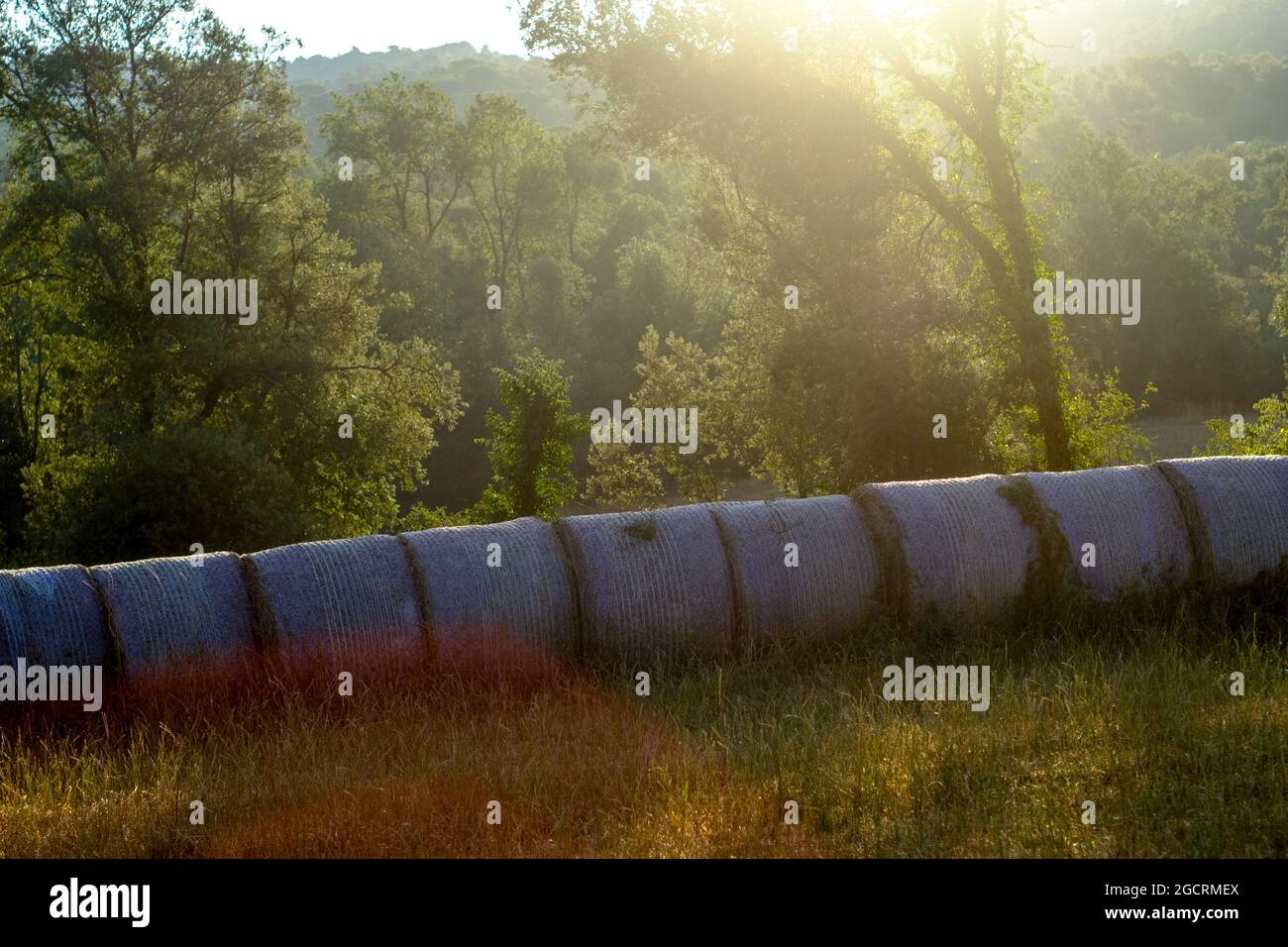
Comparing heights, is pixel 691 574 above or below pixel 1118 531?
below

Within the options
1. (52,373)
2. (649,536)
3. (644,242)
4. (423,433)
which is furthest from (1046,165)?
(649,536)

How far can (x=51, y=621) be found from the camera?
9.05 meters

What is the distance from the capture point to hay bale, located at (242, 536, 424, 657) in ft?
31.3

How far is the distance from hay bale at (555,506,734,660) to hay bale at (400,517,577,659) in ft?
0.62

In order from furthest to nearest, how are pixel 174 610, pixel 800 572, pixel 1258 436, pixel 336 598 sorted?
pixel 1258 436 < pixel 800 572 < pixel 336 598 < pixel 174 610

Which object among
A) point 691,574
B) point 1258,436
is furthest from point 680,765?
point 1258,436

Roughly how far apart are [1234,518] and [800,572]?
391cm

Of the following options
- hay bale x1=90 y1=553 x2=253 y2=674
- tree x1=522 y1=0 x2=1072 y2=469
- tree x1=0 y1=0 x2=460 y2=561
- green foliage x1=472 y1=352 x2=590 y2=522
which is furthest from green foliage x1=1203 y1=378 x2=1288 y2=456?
tree x1=0 y1=0 x2=460 y2=561

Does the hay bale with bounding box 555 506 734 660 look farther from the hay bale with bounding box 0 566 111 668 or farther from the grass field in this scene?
the hay bale with bounding box 0 566 111 668

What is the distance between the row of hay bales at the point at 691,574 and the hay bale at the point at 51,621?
13 millimetres

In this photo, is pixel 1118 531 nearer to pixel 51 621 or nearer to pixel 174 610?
→ pixel 174 610

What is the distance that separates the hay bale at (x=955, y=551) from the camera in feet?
34.9
